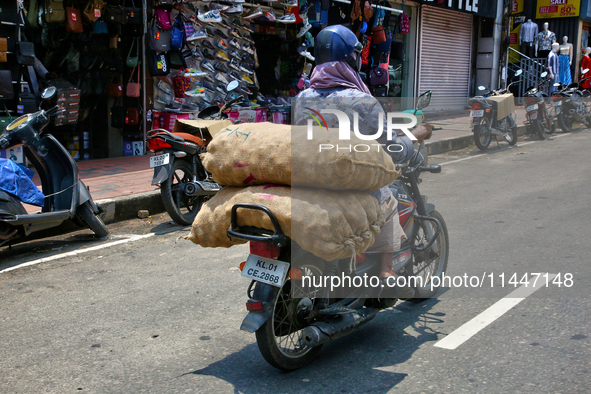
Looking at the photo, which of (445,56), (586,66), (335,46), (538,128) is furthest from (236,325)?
(586,66)

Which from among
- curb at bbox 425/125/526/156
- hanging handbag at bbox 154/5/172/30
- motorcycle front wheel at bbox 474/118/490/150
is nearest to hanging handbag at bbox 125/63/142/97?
hanging handbag at bbox 154/5/172/30

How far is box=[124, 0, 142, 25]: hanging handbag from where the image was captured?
30.2 ft

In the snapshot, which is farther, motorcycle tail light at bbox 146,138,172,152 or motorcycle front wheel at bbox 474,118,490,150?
motorcycle front wheel at bbox 474,118,490,150

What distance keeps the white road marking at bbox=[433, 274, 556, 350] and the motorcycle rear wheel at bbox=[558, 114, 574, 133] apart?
35.7ft

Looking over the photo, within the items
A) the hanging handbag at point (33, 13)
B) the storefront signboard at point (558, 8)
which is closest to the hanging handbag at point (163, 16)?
the hanging handbag at point (33, 13)

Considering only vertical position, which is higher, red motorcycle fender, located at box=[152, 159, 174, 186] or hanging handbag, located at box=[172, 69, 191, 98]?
hanging handbag, located at box=[172, 69, 191, 98]

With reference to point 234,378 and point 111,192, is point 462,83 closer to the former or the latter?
point 111,192

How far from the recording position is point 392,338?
12.1 feet

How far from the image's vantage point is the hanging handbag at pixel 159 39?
984cm

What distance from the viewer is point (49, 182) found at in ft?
19.2

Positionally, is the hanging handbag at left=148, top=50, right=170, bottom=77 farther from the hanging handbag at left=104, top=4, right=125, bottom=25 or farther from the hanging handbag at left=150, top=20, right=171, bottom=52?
the hanging handbag at left=104, top=4, right=125, bottom=25

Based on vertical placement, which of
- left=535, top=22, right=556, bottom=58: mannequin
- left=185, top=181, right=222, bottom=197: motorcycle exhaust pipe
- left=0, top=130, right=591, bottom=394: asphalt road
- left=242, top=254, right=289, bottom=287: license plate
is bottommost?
left=0, top=130, right=591, bottom=394: asphalt road

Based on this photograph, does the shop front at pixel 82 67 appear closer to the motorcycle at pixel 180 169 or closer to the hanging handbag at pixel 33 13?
the hanging handbag at pixel 33 13

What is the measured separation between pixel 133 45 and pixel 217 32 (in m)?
1.76
